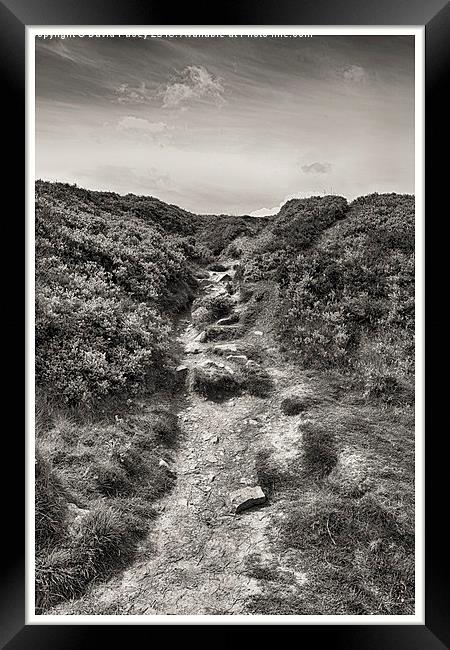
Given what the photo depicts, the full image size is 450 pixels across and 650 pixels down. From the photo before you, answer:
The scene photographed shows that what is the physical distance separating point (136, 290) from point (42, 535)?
569cm

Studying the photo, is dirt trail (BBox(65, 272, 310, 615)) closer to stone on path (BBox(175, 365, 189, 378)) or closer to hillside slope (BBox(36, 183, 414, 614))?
hillside slope (BBox(36, 183, 414, 614))

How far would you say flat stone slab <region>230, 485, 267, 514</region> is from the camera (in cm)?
706

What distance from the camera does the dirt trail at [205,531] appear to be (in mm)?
6039

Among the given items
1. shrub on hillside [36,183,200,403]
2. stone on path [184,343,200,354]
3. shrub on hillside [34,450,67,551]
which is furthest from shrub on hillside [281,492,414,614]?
stone on path [184,343,200,354]

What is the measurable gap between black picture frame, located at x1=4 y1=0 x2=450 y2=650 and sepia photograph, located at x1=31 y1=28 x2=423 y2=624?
0.23 m

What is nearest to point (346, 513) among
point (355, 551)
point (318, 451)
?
point (355, 551)

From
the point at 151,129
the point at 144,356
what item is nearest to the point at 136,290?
the point at 144,356

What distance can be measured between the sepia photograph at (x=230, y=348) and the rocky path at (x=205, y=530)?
0.09ft

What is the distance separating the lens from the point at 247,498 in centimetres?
711

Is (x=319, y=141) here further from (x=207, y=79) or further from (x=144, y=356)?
(x=144, y=356)

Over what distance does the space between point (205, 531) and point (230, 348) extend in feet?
13.8

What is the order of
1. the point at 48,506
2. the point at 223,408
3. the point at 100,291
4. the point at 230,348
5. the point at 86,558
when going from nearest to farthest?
the point at 86,558 < the point at 48,506 < the point at 223,408 < the point at 100,291 < the point at 230,348

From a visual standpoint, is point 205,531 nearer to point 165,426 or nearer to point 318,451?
point 165,426

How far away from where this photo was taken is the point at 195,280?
12312 mm
